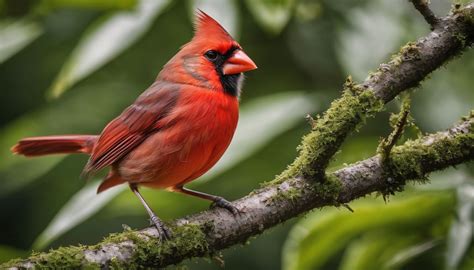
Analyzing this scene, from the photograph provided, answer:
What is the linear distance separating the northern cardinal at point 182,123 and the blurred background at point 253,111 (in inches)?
3.6

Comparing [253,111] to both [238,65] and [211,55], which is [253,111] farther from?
[211,55]

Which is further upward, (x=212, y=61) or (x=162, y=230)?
(x=212, y=61)

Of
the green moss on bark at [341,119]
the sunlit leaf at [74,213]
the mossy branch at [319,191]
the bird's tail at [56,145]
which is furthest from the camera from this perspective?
the bird's tail at [56,145]

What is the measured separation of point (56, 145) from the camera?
4.02 meters

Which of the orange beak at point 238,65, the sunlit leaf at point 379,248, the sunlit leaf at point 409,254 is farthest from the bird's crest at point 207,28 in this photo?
the sunlit leaf at point 409,254

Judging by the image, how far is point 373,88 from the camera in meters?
2.49

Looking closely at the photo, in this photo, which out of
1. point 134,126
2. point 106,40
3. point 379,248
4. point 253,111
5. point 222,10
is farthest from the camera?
point 134,126

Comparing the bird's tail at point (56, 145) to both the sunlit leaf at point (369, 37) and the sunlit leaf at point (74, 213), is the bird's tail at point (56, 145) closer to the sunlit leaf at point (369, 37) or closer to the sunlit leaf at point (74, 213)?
the sunlit leaf at point (74, 213)

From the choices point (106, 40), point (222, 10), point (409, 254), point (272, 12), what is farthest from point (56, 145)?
point (409, 254)

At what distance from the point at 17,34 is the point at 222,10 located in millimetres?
1123

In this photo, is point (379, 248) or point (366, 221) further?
point (379, 248)

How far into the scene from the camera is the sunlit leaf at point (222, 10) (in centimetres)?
320

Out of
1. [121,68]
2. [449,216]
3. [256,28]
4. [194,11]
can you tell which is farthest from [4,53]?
[449,216]

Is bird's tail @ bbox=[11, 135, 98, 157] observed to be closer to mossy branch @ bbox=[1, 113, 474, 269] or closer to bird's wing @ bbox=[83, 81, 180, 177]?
bird's wing @ bbox=[83, 81, 180, 177]
